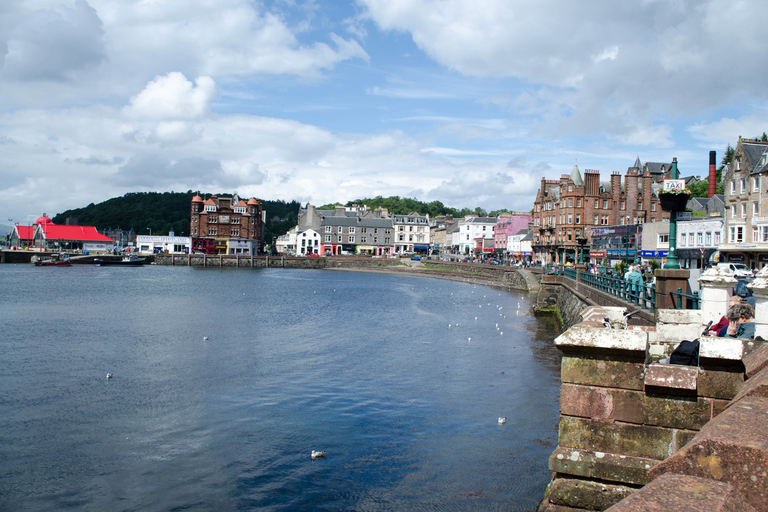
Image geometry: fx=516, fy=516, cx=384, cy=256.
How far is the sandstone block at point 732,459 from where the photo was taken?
9.20ft

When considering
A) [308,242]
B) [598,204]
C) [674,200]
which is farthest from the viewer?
[308,242]

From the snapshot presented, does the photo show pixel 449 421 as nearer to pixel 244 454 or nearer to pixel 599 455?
pixel 244 454

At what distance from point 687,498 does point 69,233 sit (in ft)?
525

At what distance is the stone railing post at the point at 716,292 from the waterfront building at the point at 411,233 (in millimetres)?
126246

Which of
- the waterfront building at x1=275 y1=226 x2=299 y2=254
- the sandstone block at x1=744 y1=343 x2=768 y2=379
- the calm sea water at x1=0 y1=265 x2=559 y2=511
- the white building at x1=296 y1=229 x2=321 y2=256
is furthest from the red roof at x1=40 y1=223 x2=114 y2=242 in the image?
the sandstone block at x1=744 y1=343 x2=768 y2=379

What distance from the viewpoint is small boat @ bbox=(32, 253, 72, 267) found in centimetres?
10679

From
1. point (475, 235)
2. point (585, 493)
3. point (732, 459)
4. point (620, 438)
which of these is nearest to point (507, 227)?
point (475, 235)

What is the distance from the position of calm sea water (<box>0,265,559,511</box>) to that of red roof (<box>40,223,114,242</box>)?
118664 mm

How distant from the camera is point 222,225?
415ft

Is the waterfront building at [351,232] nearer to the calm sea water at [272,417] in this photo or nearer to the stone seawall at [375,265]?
the stone seawall at [375,265]

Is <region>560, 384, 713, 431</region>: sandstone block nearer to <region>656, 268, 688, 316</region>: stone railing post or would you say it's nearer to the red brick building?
<region>656, 268, 688, 316</region>: stone railing post

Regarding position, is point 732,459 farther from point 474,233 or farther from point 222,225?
point 222,225

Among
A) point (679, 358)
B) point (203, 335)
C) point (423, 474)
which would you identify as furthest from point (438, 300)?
point (679, 358)

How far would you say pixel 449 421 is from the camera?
1501cm
